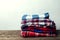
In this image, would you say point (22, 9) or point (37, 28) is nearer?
point (37, 28)

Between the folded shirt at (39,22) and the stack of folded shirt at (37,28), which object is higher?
the folded shirt at (39,22)

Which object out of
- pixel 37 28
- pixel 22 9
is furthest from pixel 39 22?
pixel 22 9

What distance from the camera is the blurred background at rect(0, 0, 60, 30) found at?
4.90ft

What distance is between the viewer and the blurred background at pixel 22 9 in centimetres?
149

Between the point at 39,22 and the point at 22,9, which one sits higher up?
the point at 22,9

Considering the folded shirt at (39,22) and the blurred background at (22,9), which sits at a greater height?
the blurred background at (22,9)

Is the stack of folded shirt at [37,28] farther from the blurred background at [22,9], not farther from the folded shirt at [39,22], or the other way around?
the blurred background at [22,9]

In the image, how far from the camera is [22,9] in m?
1.51

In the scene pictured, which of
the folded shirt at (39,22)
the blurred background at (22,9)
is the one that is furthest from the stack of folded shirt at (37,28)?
the blurred background at (22,9)

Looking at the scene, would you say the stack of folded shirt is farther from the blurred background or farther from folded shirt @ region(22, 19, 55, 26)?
the blurred background

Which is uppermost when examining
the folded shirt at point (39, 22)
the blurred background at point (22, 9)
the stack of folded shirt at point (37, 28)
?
the blurred background at point (22, 9)

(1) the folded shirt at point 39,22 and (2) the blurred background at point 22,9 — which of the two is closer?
(1) the folded shirt at point 39,22

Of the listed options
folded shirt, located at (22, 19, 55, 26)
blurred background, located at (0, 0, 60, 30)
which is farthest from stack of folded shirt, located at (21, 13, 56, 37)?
blurred background, located at (0, 0, 60, 30)

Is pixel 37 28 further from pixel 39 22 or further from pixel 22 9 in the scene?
pixel 22 9
